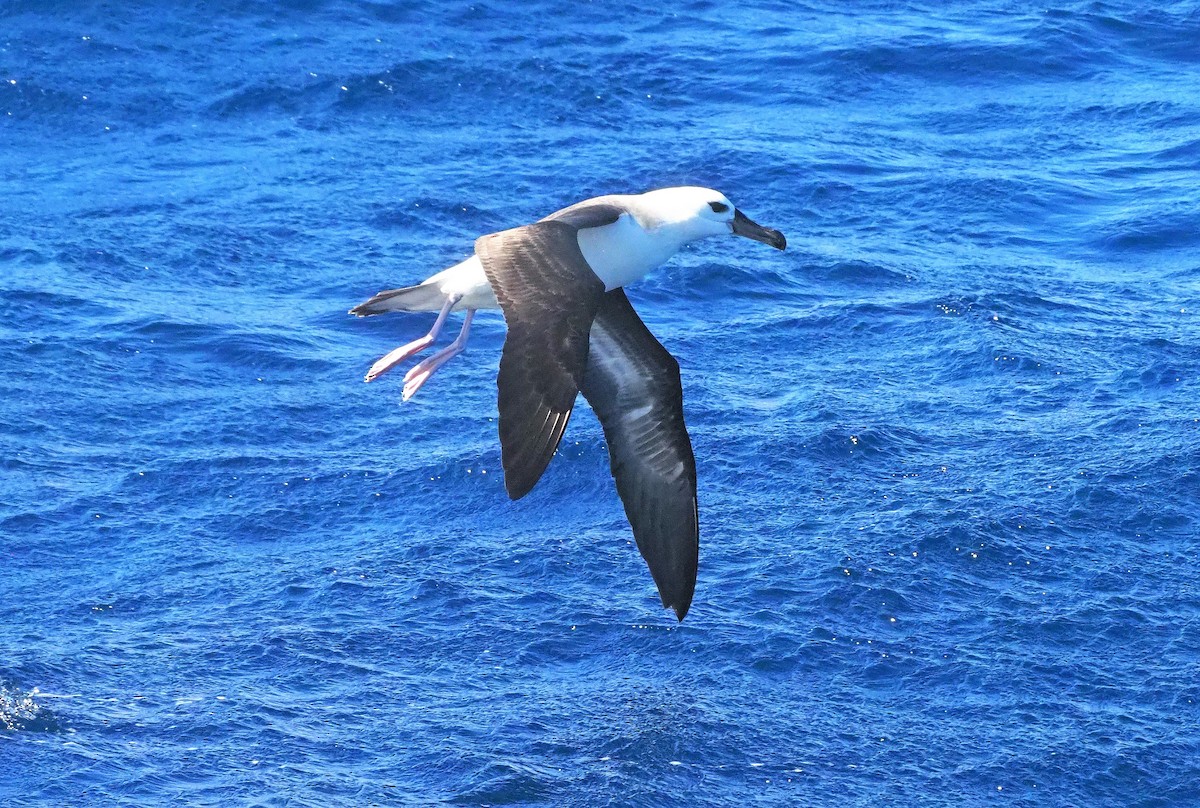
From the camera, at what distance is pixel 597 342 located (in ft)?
35.8

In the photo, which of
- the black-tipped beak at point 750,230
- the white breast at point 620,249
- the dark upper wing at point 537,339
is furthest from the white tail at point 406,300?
the black-tipped beak at point 750,230

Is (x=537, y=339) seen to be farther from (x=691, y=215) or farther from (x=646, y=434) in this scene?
(x=646, y=434)

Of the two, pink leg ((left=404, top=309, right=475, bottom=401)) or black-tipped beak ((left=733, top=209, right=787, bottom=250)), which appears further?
black-tipped beak ((left=733, top=209, right=787, bottom=250))

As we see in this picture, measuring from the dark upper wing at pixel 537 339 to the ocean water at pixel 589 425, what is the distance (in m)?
2.89

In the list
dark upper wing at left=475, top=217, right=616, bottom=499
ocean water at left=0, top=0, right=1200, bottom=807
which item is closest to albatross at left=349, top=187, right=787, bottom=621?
dark upper wing at left=475, top=217, right=616, bottom=499

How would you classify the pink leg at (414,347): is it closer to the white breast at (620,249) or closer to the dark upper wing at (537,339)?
the white breast at (620,249)

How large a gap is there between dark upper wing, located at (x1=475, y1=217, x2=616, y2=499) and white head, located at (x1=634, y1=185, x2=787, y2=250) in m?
1.43

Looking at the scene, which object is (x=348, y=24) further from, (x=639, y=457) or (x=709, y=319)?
(x=639, y=457)

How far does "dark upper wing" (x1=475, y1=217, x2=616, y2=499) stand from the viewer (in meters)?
8.28

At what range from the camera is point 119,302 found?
655 inches

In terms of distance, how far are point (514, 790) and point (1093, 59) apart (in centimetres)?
1653

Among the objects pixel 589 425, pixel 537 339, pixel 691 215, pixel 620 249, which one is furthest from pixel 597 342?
pixel 589 425

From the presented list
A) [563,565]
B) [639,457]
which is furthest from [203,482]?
[639,457]

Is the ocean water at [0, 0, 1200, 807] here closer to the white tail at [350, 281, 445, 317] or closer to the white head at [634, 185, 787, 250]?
the white tail at [350, 281, 445, 317]
